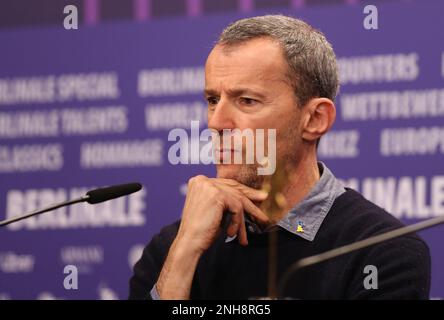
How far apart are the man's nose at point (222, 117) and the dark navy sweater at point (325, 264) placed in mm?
322

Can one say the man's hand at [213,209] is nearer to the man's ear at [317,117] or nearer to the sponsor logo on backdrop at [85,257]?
the man's ear at [317,117]

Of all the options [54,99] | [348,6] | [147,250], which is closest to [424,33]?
[348,6]

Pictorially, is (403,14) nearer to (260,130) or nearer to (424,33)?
(424,33)

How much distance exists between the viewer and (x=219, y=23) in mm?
3113

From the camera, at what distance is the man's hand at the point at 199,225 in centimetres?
211

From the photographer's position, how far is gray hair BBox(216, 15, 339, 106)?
7.79ft

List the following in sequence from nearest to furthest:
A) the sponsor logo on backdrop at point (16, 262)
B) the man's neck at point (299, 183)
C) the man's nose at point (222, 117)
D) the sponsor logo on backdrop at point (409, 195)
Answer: the man's nose at point (222, 117) → the man's neck at point (299, 183) → the sponsor logo on backdrop at point (409, 195) → the sponsor logo on backdrop at point (16, 262)

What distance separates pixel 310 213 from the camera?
2.35 metres

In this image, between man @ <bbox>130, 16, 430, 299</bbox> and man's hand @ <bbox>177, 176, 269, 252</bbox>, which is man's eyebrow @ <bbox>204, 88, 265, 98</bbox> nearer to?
man @ <bbox>130, 16, 430, 299</bbox>

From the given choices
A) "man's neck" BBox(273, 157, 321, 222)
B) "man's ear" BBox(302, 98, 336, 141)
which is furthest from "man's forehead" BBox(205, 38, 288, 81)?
"man's neck" BBox(273, 157, 321, 222)

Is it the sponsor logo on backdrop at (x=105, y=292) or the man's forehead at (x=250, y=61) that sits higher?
the man's forehead at (x=250, y=61)

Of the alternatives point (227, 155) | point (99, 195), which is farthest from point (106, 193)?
point (227, 155)

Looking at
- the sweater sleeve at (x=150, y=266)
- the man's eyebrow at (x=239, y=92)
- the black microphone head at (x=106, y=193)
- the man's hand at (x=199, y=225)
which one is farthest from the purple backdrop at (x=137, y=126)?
the black microphone head at (x=106, y=193)
